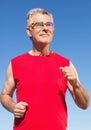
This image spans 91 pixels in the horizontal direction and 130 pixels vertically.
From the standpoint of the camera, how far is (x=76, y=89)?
6.32 m

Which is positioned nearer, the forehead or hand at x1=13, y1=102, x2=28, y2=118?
hand at x1=13, y1=102, x2=28, y2=118

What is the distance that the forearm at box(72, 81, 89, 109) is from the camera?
248 inches

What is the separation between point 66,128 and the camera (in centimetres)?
661

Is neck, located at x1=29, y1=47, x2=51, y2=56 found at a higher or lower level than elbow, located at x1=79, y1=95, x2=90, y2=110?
higher

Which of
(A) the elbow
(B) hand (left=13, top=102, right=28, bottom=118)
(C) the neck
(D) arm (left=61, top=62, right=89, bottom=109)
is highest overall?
(C) the neck

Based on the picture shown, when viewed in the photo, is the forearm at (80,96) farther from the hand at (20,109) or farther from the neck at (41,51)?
the neck at (41,51)

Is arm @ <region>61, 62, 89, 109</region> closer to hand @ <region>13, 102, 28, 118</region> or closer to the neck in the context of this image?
the neck

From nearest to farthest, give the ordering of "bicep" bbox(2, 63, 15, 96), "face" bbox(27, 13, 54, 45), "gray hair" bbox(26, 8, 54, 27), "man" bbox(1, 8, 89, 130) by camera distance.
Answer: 1. "man" bbox(1, 8, 89, 130)
2. "face" bbox(27, 13, 54, 45)
3. "bicep" bbox(2, 63, 15, 96)
4. "gray hair" bbox(26, 8, 54, 27)

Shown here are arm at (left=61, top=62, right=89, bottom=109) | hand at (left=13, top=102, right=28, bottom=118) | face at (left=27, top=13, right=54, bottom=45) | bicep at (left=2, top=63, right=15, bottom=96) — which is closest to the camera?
arm at (left=61, top=62, right=89, bottom=109)

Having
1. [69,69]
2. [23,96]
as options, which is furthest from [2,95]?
[69,69]

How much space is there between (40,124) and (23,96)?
0.53 metres

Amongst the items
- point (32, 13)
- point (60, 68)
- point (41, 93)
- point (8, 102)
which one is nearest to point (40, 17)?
point (32, 13)

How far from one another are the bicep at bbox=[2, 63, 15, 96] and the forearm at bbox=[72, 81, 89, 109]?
1.14 m

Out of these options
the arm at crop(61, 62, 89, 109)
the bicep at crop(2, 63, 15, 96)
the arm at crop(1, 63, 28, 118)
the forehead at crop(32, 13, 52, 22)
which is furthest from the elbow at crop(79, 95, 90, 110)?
the forehead at crop(32, 13, 52, 22)
